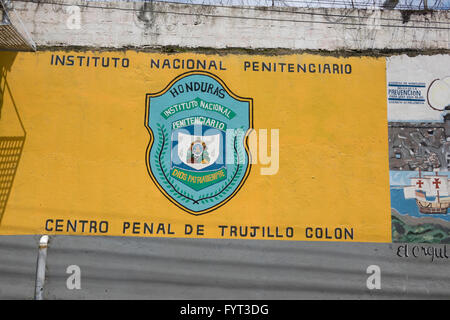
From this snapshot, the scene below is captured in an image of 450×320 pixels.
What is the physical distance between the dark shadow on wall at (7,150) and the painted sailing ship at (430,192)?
5.67m

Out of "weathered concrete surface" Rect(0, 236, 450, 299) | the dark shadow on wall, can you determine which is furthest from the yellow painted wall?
"weathered concrete surface" Rect(0, 236, 450, 299)

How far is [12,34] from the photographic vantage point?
6.55m

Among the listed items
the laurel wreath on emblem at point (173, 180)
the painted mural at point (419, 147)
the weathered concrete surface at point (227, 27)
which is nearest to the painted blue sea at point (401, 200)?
the painted mural at point (419, 147)

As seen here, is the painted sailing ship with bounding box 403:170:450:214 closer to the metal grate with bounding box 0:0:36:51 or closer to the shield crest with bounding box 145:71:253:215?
the shield crest with bounding box 145:71:253:215

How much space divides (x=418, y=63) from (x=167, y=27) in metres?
3.93

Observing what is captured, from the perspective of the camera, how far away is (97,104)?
6773 mm

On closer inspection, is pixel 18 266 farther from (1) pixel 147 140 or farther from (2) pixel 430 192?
(2) pixel 430 192

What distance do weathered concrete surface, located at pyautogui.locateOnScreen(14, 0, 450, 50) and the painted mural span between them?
47cm

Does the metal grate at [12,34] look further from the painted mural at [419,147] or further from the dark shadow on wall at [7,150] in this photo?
the painted mural at [419,147]

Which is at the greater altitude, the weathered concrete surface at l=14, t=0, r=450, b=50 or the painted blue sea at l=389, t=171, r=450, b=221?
the weathered concrete surface at l=14, t=0, r=450, b=50

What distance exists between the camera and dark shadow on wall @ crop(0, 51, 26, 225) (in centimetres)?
652

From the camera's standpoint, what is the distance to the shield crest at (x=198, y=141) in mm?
6656

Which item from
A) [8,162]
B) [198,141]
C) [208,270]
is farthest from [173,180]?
[8,162]
